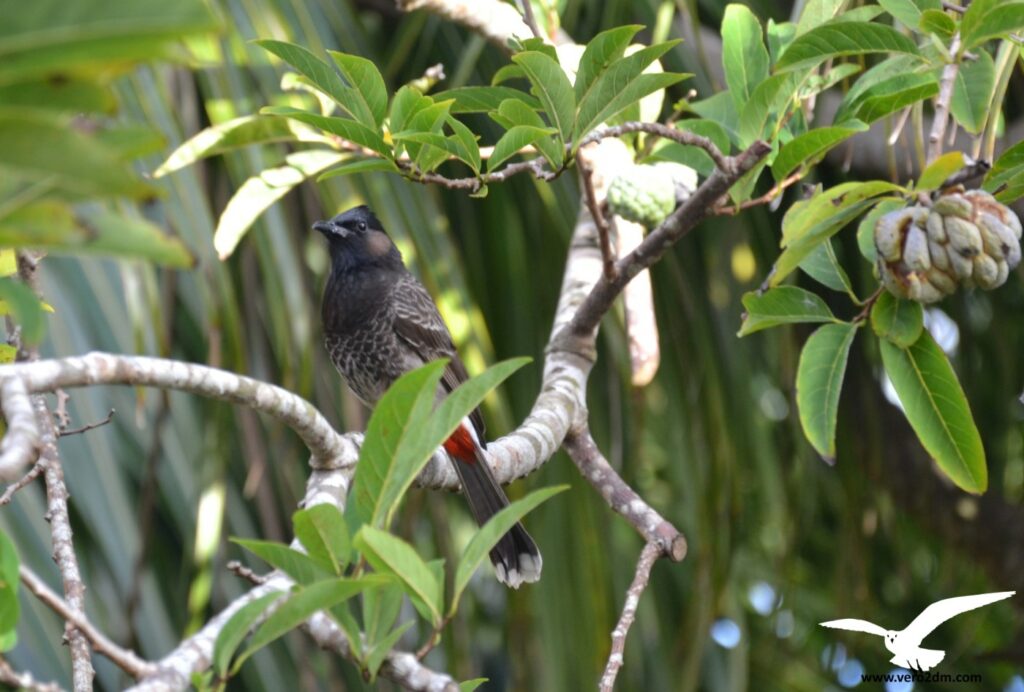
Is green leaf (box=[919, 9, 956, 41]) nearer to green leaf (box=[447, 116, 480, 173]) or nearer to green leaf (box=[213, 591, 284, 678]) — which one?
Answer: green leaf (box=[447, 116, 480, 173])

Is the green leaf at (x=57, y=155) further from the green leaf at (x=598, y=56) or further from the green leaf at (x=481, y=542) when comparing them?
the green leaf at (x=598, y=56)

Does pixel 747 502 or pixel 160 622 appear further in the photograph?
pixel 747 502

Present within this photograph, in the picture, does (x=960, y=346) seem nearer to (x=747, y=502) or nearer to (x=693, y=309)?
(x=747, y=502)

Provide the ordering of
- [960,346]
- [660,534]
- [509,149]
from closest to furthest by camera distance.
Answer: [509,149]
[660,534]
[960,346]

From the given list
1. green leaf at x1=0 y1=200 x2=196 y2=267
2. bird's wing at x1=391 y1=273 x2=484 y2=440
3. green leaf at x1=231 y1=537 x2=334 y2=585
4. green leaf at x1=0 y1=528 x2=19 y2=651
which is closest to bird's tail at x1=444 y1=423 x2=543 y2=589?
bird's wing at x1=391 y1=273 x2=484 y2=440

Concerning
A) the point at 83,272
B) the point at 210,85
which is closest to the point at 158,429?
the point at 83,272

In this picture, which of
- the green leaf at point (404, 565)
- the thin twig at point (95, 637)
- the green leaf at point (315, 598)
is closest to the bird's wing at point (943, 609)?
the green leaf at point (404, 565)

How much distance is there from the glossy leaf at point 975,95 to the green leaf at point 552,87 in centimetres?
59

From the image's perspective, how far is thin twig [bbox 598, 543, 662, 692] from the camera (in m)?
Result: 1.44

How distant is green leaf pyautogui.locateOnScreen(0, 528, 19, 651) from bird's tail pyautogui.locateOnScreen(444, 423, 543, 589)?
4.77 ft

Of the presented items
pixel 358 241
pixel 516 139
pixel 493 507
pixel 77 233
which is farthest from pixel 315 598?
pixel 358 241

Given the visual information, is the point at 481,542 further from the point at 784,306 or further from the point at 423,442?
the point at 784,306

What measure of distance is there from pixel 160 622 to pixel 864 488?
2.00 metres

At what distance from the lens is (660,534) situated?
1899mm
